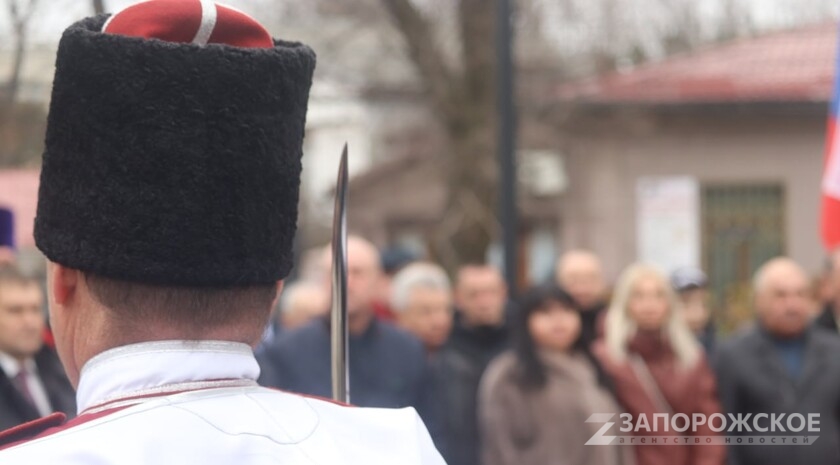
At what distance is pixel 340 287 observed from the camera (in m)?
2.09

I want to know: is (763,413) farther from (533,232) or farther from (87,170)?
(533,232)

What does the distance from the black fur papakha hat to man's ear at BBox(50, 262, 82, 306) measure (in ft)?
0.06

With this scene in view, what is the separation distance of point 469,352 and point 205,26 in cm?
513

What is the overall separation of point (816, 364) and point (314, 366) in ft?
7.33

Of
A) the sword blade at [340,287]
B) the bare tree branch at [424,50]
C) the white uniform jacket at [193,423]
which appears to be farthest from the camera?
the bare tree branch at [424,50]

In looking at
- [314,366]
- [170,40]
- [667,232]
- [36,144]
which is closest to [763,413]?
[314,366]

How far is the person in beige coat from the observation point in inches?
243

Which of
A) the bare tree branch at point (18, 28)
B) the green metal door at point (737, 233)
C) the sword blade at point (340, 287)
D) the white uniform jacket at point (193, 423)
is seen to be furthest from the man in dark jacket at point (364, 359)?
the green metal door at point (737, 233)

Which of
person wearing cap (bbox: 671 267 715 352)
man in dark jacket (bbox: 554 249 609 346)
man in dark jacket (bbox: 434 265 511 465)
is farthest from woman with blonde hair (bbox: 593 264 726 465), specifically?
person wearing cap (bbox: 671 267 715 352)

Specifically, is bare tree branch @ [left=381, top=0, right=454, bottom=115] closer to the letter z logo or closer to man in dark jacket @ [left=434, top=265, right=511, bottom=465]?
man in dark jacket @ [left=434, top=265, right=511, bottom=465]

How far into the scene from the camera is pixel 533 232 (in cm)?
2286

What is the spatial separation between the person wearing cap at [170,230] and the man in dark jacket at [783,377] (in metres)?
4.89

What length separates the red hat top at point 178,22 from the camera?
1.68 m

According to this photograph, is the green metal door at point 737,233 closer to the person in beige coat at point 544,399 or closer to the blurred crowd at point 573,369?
the blurred crowd at point 573,369
